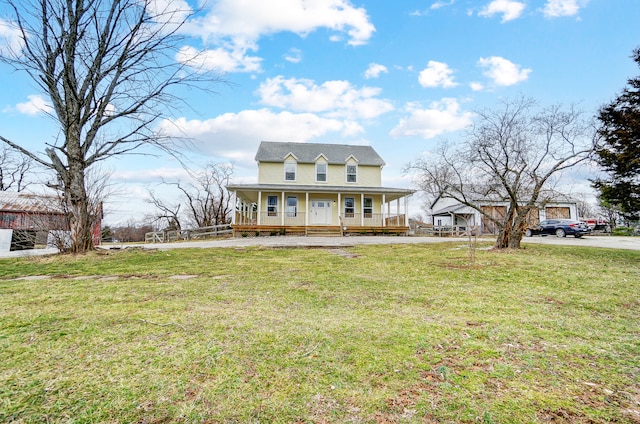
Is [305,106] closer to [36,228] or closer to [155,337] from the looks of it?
[36,228]

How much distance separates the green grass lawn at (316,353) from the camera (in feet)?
6.05

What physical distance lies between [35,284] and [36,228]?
6.52 meters

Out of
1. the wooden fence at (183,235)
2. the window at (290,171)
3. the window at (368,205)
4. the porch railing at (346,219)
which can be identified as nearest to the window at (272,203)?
the porch railing at (346,219)

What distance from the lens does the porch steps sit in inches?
794

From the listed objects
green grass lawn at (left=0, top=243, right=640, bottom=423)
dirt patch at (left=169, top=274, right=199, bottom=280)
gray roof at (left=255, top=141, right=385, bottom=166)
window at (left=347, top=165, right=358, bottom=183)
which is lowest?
green grass lawn at (left=0, top=243, right=640, bottom=423)

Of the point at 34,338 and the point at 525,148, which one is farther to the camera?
the point at 525,148

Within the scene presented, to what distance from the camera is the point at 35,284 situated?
207 inches

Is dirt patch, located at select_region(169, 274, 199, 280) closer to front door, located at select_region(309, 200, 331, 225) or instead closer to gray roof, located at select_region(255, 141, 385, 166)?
front door, located at select_region(309, 200, 331, 225)

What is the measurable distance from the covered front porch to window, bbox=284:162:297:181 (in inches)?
63.1

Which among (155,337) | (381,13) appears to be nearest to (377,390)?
(155,337)

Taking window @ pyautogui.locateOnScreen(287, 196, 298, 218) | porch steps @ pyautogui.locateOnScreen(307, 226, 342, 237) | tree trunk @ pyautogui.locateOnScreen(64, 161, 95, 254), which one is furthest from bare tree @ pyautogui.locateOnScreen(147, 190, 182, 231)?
tree trunk @ pyautogui.locateOnScreen(64, 161, 95, 254)

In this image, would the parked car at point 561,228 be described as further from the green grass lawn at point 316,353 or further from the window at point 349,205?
the green grass lawn at point 316,353

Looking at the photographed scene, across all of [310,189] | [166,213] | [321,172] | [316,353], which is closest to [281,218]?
[310,189]

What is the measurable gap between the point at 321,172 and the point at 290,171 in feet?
7.98
